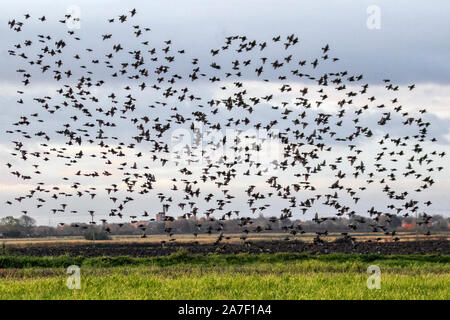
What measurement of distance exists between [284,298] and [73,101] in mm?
21441

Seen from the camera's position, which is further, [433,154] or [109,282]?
[433,154]

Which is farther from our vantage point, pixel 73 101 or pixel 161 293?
pixel 73 101

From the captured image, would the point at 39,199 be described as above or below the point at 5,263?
above

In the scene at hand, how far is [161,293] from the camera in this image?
19.2 metres

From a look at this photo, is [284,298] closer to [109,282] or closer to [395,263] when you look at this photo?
[109,282]

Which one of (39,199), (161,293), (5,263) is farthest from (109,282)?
(5,263)

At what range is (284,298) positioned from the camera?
18516 millimetres

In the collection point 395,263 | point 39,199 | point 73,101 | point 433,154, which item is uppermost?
point 73,101

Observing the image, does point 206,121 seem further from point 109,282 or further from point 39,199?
point 109,282
